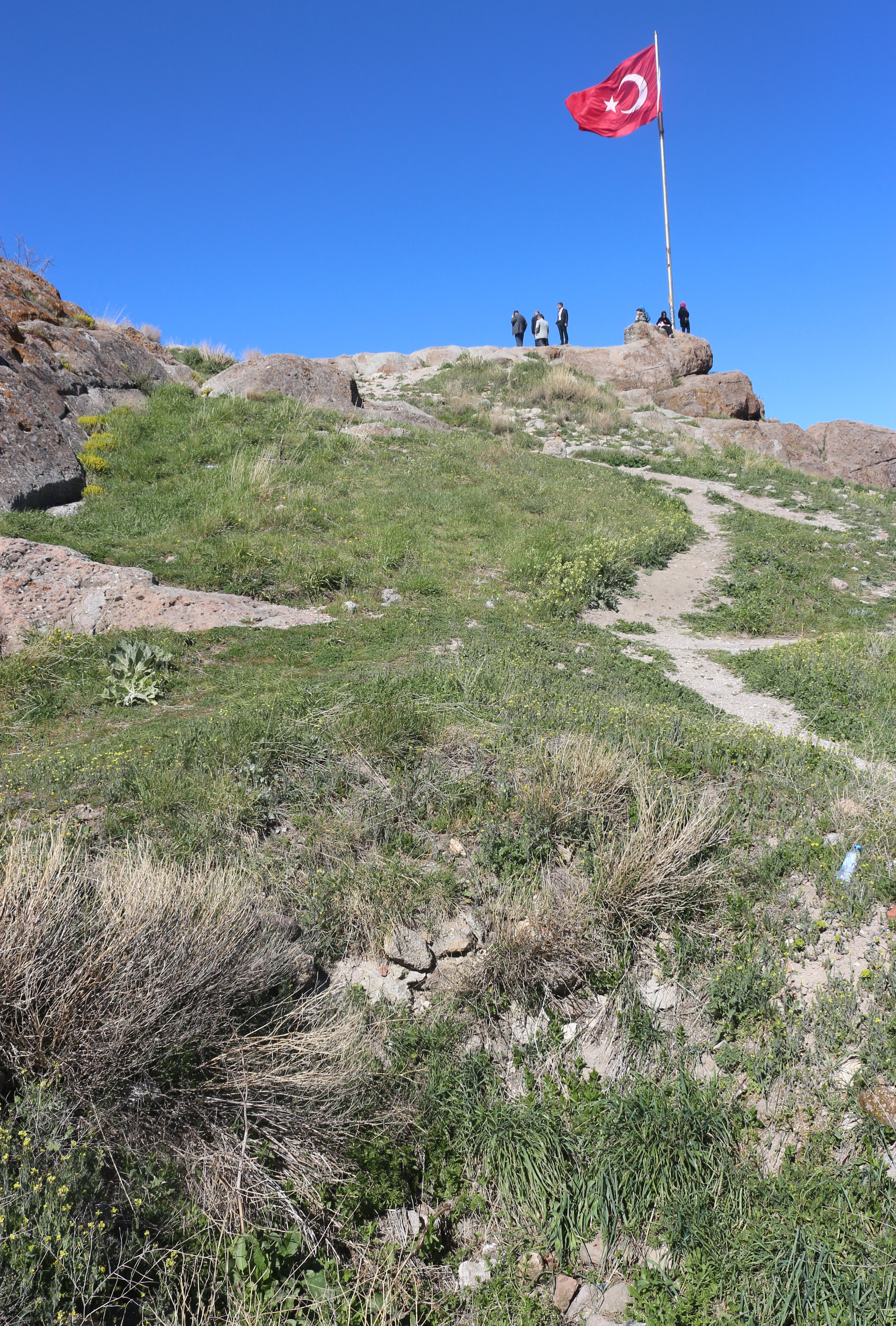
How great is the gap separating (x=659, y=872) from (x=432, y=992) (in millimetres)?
1472

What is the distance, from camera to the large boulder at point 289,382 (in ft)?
55.3

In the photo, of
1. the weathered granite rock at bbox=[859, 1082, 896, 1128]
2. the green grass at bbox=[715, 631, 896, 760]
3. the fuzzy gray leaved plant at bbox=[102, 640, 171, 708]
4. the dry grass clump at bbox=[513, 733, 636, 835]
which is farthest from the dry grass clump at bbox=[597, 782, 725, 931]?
the fuzzy gray leaved plant at bbox=[102, 640, 171, 708]

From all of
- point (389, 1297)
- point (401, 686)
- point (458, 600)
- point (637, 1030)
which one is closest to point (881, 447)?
point (458, 600)

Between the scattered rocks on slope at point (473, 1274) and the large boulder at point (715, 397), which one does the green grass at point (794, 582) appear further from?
the large boulder at point (715, 397)

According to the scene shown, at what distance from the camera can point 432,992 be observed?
169 inches

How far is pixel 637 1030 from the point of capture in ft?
13.0

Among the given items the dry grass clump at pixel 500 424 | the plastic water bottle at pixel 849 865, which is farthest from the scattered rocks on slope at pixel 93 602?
the dry grass clump at pixel 500 424

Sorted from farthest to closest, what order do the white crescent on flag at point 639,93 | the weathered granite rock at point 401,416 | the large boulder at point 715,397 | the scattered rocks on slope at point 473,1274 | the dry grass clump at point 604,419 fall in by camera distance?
1. the large boulder at point 715,397
2. the white crescent on flag at point 639,93
3. the dry grass clump at point 604,419
4. the weathered granite rock at point 401,416
5. the scattered rocks on slope at point 473,1274

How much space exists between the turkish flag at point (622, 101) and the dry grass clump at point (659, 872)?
23865 millimetres

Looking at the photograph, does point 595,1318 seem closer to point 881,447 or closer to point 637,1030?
point 637,1030

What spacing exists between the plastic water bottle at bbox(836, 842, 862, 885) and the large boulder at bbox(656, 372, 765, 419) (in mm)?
20294

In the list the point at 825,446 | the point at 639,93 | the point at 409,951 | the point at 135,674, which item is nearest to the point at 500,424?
the point at 825,446

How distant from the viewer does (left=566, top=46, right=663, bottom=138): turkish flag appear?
73.0 ft

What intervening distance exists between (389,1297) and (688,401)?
936 inches
